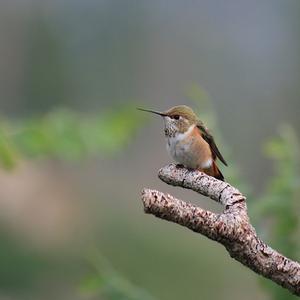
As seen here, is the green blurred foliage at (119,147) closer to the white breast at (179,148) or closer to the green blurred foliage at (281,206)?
the green blurred foliage at (281,206)

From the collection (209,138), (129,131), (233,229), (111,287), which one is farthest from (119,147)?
(233,229)

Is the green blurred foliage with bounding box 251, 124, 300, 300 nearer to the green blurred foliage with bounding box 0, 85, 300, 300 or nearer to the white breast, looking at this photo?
the green blurred foliage with bounding box 0, 85, 300, 300

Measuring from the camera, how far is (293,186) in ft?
15.7

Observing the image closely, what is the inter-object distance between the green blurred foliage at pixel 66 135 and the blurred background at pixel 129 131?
1 cm

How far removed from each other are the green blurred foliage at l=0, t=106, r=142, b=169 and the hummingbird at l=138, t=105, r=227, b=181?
32.6 inches

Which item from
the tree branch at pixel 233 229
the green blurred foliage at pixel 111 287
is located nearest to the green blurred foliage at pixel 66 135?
the green blurred foliage at pixel 111 287

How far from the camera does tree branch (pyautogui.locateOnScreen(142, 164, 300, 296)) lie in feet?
8.48

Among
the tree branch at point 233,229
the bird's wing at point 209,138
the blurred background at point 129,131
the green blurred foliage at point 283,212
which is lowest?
the tree branch at point 233,229

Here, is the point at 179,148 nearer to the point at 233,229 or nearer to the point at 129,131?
the point at 129,131

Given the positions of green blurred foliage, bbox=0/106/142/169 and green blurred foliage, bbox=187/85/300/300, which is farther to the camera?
green blurred foliage, bbox=0/106/142/169

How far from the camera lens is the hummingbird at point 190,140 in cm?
481

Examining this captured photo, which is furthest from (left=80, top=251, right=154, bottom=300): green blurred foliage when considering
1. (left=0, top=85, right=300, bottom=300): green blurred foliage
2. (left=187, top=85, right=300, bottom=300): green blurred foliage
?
(left=187, top=85, right=300, bottom=300): green blurred foliage

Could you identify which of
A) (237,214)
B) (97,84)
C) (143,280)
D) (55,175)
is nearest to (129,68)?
(97,84)

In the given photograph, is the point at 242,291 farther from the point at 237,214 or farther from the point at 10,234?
the point at 237,214
